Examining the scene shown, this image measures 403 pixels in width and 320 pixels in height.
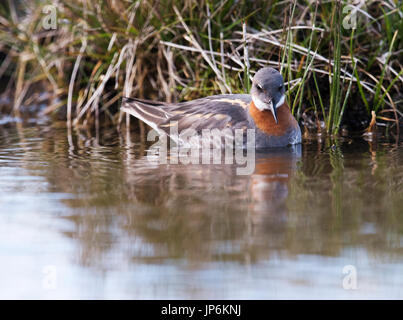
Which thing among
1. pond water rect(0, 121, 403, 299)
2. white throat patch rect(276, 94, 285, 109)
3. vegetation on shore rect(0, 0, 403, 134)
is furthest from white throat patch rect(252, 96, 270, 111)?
pond water rect(0, 121, 403, 299)

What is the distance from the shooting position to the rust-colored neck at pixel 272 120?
5961mm

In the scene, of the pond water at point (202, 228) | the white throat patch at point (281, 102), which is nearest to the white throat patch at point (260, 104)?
the white throat patch at point (281, 102)

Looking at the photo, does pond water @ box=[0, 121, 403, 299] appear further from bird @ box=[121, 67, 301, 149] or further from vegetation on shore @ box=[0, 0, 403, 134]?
vegetation on shore @ box=[0, 0, 403, 134]

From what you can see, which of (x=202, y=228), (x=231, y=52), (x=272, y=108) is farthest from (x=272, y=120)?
(x=202, y=228)

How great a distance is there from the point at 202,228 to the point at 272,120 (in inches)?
105

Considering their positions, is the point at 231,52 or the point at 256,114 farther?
the point at 231,52

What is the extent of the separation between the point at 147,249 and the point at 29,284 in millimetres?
593

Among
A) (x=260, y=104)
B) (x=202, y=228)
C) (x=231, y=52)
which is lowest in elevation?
(x=202, y=228)

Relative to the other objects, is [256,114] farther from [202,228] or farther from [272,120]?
[202,228]

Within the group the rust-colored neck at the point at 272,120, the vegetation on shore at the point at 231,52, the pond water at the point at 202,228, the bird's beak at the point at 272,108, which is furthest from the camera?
the vegetation on shore at the point at 231,52

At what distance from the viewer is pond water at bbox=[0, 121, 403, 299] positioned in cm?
285

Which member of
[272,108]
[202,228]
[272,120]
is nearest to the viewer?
[202,228]

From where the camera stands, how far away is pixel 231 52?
7.09 metres

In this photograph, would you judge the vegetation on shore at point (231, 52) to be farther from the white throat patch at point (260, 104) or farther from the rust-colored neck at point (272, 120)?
the white throat patch at point (260, 104)
